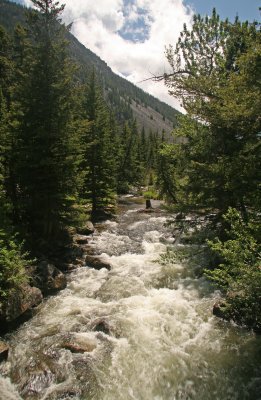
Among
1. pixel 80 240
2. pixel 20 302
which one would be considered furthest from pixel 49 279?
pixel 80 240

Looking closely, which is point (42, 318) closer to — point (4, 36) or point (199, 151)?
point (199, 151)

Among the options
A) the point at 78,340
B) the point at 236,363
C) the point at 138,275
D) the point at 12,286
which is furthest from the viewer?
the point at 138,275

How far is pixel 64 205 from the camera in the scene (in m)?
19.4

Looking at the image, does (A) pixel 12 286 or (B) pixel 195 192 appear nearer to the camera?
(A) pixel 12 286

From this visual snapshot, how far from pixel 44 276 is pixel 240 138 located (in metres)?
11.1

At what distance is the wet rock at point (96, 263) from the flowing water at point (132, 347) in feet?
4.11

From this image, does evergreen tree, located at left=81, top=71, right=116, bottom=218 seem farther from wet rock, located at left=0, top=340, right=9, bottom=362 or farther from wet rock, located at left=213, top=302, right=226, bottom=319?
wet rock, located at left=0, top=340, right=9, bottom=362

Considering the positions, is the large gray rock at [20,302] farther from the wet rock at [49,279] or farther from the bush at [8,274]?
the wet rock at [49,279]

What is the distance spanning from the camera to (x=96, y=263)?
1770 centimetres

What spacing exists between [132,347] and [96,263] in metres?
7.50

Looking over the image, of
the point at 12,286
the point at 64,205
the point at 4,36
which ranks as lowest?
the point at 12,286

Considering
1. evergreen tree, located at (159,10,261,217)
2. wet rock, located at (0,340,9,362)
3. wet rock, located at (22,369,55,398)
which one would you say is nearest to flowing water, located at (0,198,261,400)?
wet rock, located at (22,369,55,398)

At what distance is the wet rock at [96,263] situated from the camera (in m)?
17.5

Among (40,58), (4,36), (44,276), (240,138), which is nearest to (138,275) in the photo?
(44,276)
